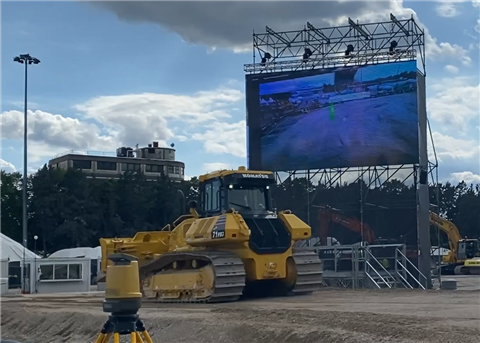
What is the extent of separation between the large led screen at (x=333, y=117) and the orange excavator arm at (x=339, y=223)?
8.46ft

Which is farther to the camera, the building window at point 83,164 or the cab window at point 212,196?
the building window at point 83,164

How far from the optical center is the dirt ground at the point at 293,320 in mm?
12359

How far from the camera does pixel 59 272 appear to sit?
3938 centimetres

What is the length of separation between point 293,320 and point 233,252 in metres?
6.02

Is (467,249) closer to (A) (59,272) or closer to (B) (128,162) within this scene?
(A) (59,272)

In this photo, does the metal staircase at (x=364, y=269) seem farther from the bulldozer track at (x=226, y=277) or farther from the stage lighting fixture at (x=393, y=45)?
the stage lighting fixture at (x=393, y=45)

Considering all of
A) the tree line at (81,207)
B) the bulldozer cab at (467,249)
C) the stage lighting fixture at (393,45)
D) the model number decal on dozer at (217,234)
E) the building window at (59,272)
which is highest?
the stage lighting fixture at (393,45)

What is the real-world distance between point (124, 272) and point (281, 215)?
14125mm

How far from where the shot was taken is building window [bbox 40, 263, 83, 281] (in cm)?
3928

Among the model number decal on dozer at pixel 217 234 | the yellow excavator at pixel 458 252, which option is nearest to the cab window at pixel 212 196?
the model number decal on dozer at pixel 217 234

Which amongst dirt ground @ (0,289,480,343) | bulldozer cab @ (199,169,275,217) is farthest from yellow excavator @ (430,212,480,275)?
bulldozer cab @ (199,169,275,217)

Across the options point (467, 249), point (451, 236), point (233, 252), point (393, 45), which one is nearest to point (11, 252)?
point (393, 45)

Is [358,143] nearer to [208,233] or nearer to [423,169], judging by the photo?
[423,169]

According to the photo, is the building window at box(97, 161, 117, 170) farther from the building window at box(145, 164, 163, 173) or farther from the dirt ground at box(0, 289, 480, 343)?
A: the dirt ground at box(0, 289, 480, 343)
